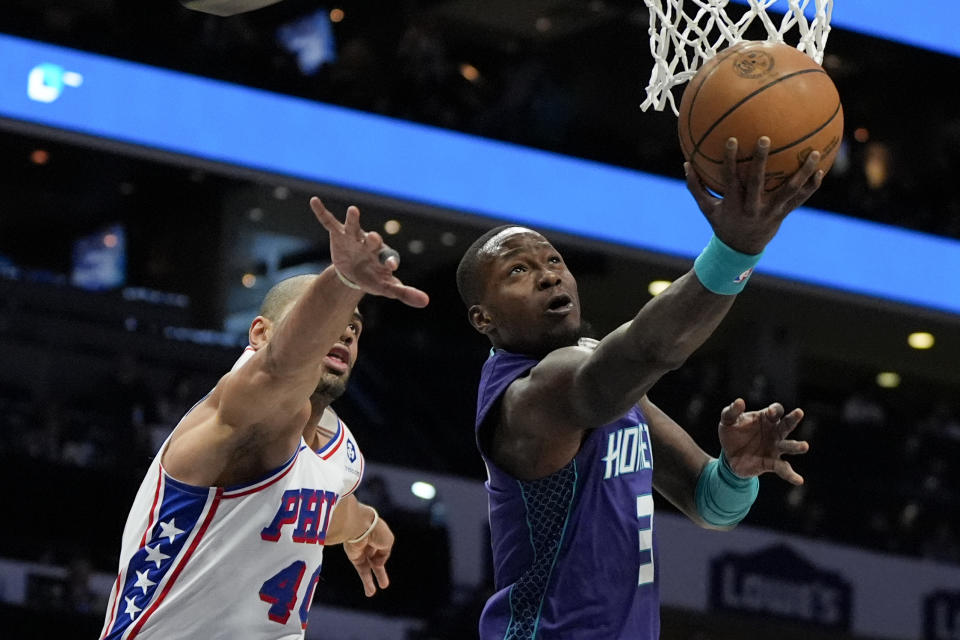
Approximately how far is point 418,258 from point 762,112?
8310mm

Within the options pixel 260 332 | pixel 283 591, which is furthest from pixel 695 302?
pixel 283 591

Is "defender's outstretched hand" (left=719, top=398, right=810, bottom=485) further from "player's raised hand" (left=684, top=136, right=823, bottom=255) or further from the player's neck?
the player's neck

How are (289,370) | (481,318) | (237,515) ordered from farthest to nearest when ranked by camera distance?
(481,318)
(237,515)
(289,370)

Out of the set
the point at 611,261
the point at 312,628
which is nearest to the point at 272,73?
the point at 611,261

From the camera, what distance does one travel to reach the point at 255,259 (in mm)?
10438

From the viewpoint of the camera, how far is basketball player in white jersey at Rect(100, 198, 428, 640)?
323 cm

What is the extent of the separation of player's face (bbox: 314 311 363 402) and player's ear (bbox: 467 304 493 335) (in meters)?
0.33

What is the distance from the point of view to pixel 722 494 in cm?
362

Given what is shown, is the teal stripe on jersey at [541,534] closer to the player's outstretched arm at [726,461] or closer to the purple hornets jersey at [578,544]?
the purple hornets jersey at [578,544]

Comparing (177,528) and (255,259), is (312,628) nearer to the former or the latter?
(255,259)

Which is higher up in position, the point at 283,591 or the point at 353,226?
the point at 353,226

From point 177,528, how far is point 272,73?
6861mm

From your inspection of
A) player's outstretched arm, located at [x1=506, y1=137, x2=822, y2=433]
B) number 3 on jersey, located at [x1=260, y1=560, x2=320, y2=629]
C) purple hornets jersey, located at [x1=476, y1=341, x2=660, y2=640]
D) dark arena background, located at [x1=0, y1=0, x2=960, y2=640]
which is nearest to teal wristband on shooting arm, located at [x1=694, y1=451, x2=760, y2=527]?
purple hornets jersey, located at [x1=476, y1=341, x2=660, y2=640]

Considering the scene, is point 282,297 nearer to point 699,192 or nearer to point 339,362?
point 339,362
